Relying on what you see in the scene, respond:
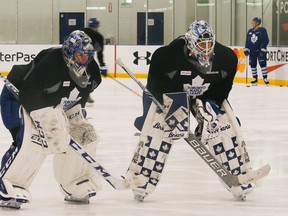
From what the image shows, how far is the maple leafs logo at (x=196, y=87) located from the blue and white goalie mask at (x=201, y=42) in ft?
0.33

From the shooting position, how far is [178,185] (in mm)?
5410

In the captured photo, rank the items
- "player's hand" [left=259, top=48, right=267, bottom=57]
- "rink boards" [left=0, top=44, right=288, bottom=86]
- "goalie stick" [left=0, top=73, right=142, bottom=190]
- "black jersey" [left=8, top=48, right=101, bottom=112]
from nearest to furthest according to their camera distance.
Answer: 1. "black jersey" [left=8, top=48, right=101, bottom=112]
2. "goalie stick" [left=0, top=73, right=142, bottom=190]
3. "player's hand" [left=259, top=48, right=267, bottom=57]
4. "rink boards" [left=0, top=44, right=288, bottom=86]

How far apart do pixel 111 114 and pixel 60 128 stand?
6106 millimetres

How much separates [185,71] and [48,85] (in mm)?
750

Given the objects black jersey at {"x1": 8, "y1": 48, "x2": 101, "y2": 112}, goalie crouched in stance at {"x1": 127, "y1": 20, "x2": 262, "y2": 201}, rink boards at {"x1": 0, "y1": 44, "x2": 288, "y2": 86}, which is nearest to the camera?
black jersey at {"x1": 8, "y1": 48, "x2": 101, "y2": 112}

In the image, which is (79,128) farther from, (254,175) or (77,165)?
(254,175)

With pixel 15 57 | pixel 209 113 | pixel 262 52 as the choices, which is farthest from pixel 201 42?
pixel 15 57

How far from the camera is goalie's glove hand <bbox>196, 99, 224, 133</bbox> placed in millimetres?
4684

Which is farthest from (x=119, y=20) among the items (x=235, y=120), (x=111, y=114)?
(x=235, y=120)

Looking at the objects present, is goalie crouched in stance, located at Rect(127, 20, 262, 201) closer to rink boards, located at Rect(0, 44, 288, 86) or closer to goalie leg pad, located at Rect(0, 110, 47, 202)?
goalie leg pad, located at Rect(0, 110, 47, 202)

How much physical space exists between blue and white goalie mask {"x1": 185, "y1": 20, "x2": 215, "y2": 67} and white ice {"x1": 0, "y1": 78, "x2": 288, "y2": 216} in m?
0.77

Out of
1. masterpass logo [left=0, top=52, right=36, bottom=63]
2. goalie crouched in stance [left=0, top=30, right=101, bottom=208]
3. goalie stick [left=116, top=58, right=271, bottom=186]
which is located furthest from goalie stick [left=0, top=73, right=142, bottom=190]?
masterpass logo [left=0, top=52, right=36, bottom=63]

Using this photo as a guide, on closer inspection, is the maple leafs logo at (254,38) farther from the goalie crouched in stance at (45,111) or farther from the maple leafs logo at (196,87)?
the goalie crouched in stance at (45,111)

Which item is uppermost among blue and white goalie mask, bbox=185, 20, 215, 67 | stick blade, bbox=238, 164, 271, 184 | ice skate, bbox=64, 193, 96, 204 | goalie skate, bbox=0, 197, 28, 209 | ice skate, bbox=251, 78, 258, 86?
blue and white goalie mask, bbox=185, 20, 215, 67
